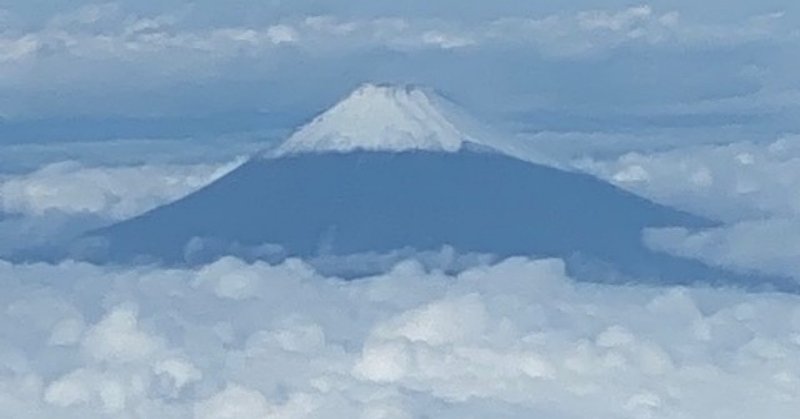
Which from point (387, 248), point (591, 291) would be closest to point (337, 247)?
point (387, 248)

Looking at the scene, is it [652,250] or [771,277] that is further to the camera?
[652,250]

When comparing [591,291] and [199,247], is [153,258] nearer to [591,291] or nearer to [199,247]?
[199,247]

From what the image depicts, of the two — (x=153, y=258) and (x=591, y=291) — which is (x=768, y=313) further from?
(x=153, y=258)

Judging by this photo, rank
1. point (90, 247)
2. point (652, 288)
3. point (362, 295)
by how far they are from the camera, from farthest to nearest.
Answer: point (90, 247) → point (652, 288) → point (362, 295)

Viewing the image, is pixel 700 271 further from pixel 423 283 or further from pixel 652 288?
pixel 423 283

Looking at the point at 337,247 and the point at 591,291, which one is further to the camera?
the point at 337,247

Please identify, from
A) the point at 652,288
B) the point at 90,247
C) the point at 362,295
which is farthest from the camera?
the point at 90,247

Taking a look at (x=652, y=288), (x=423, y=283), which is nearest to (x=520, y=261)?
(x=652, y=288)
